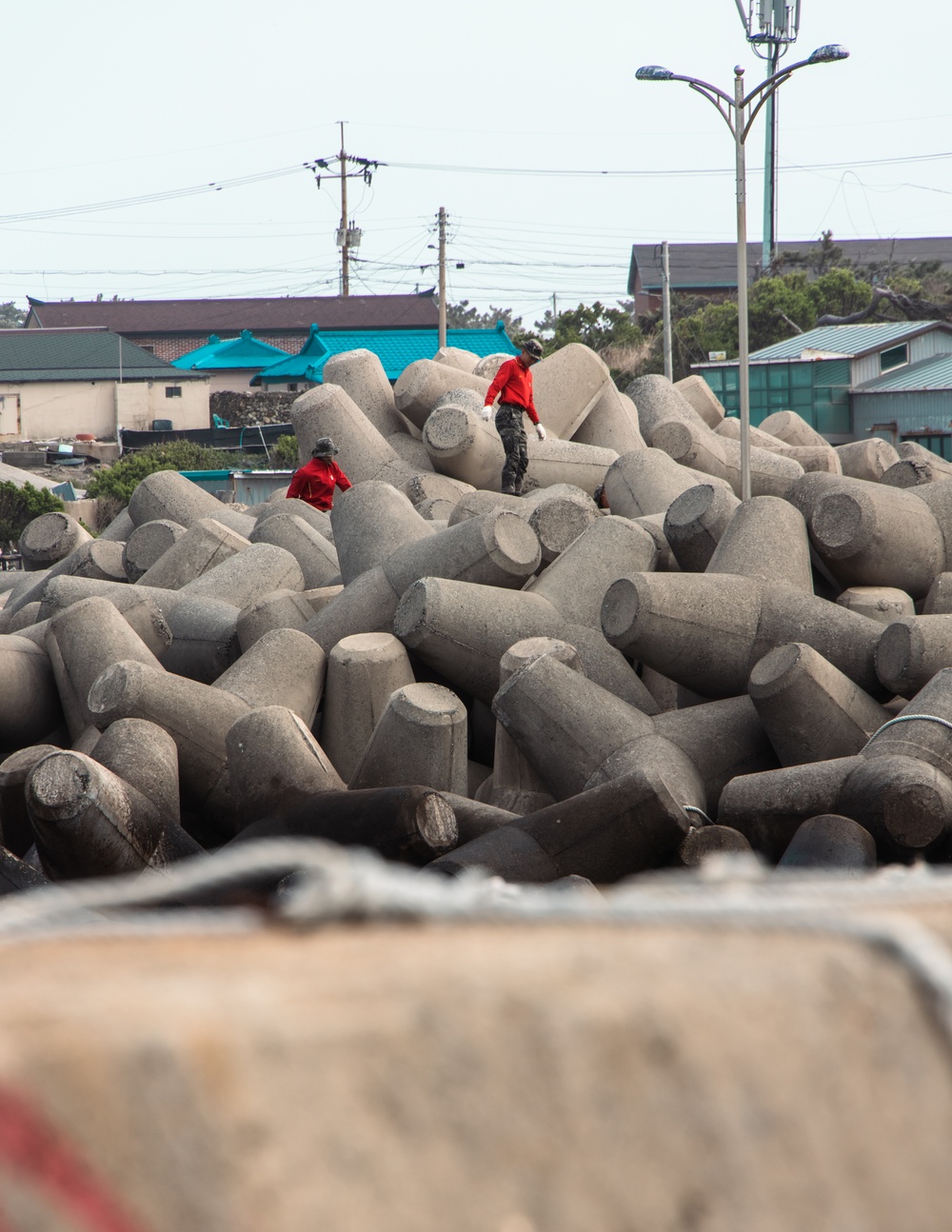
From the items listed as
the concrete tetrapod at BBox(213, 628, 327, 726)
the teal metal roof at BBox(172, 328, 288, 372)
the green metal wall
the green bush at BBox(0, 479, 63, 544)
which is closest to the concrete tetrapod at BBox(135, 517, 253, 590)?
the concrete tetrapod at BBox(213, 628, 327, 726)

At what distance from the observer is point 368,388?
13.3 meters

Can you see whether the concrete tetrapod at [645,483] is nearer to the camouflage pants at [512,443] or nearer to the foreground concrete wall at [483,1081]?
the camouflage pants at [512,443]

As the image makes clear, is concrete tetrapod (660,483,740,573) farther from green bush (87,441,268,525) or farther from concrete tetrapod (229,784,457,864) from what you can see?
→ green bush (87,441,268,525)

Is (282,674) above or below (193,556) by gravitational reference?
below

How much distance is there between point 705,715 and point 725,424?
778 cm

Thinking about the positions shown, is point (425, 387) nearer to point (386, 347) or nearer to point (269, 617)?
point (269, 617)

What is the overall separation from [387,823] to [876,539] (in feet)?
12.4

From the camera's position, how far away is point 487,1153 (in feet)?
3.45

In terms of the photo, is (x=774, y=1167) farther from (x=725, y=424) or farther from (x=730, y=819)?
(x=725, y=424)

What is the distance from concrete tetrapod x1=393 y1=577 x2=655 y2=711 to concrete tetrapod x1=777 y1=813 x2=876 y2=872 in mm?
1955

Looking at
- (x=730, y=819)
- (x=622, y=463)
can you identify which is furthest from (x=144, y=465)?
(x=730, y=819)

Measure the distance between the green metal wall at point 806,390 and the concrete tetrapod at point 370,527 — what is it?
2654 centimetres

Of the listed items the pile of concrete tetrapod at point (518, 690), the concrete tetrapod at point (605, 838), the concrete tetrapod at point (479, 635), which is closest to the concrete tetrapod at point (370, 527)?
the pile of concrete tetrapod at point (518, 690)

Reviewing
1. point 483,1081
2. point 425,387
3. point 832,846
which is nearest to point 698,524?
point 832,846
